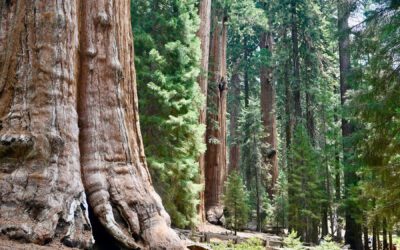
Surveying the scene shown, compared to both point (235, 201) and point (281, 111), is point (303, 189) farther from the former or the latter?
point (281, 111)

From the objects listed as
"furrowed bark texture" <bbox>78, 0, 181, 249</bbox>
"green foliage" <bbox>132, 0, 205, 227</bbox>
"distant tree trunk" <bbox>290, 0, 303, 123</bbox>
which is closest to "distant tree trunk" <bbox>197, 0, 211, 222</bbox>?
"green foliage" <bbox>132, 0, 205, 227</bbox>

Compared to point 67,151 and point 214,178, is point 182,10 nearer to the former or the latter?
point 214,178

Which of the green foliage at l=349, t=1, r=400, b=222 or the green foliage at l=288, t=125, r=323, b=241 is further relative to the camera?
the green foliage at l=288, t=125, r=323, b=241

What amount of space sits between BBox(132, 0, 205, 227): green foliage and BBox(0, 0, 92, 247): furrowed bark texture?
8.81 metres

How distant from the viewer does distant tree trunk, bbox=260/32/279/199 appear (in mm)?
30594

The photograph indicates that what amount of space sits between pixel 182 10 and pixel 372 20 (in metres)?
6.58

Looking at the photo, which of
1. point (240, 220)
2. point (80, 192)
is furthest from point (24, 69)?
point (240, 220)

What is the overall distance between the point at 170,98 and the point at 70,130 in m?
9.78

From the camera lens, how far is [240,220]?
2398 centimetres

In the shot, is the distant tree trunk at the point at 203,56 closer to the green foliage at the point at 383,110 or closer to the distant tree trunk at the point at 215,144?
the distant tree trunk at the point at 215,144

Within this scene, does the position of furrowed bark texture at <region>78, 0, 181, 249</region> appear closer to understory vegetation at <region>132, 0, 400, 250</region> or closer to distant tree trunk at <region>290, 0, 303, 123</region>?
understory vegetation at <region>132, 0, 400, 250</region>

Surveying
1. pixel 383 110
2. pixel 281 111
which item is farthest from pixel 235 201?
pixel 383 110

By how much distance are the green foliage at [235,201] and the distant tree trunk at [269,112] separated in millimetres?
6981

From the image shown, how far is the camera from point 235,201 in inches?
898
